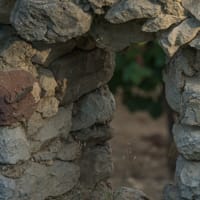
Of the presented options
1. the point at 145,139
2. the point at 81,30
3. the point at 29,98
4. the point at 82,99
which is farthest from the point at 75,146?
the point at 145,139

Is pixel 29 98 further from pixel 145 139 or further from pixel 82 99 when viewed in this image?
pixel 145 139

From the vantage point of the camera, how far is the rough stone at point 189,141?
3609 millimetres

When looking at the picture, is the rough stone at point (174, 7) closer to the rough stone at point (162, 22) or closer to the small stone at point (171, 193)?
the rough stone at point (162, 22)

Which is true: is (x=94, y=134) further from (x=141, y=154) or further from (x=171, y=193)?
(x=141, y=154)

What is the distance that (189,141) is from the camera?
11.9 feet

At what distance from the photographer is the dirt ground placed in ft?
25.3

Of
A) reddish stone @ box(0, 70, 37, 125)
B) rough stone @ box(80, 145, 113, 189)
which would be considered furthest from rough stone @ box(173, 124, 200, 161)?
rough stone @ box(80, 145, 113, 189)

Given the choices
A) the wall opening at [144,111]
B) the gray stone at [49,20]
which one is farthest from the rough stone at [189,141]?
the wall opening at [144,111]

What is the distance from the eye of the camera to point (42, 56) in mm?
3996

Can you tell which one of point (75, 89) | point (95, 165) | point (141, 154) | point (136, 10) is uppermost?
point (136, 10)

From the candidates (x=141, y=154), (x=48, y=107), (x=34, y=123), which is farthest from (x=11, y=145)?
(x=141, y=154)

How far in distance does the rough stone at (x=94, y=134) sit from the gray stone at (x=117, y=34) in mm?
870

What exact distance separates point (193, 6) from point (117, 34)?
1.42ft

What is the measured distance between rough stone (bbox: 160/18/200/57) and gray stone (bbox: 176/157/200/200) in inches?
19.8
